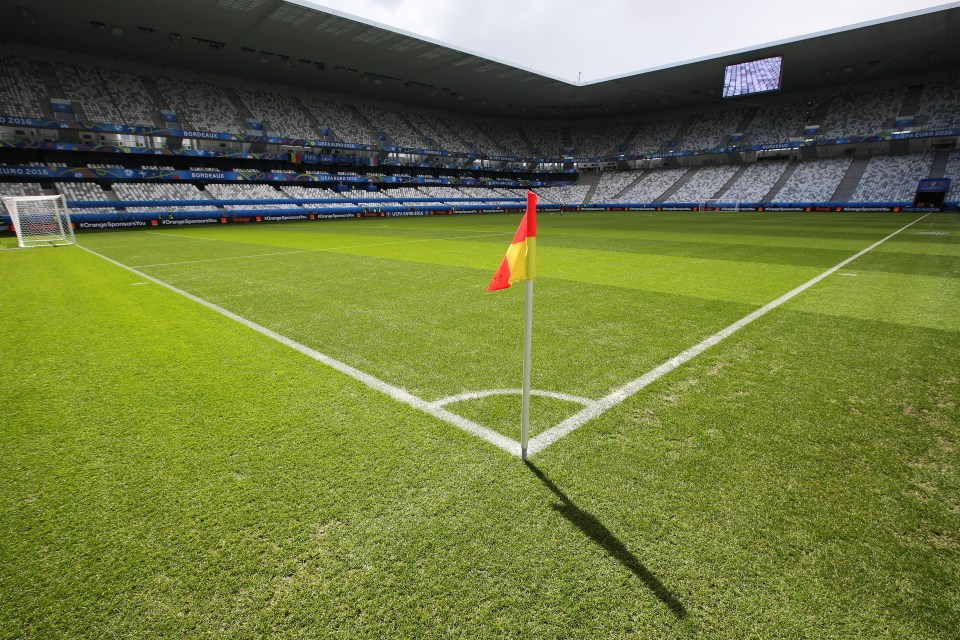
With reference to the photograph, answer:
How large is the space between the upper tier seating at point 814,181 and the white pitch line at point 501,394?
56152mm

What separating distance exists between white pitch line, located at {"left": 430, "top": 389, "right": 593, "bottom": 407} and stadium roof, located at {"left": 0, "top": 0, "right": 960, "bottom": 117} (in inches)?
1418

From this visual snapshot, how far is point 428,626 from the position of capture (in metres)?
1.92

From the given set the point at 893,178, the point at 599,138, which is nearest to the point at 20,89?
the point at 599,138

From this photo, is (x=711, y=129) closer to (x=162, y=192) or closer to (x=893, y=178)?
(x=893, y=178)

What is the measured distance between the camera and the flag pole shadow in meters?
2.04

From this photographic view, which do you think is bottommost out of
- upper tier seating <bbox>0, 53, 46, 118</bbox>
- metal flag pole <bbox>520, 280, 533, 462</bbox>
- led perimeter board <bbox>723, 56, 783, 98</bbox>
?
metal flag pole <bbox>520, 280, 533, 462</bbox>

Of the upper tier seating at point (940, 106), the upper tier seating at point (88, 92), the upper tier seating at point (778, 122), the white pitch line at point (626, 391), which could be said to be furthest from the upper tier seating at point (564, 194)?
the white pitch line at point (626, 391)

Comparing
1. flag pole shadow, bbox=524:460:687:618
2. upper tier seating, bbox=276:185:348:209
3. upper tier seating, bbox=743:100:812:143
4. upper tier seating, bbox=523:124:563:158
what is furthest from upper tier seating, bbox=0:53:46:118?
upper tier seating, bbox=743:100:812:143

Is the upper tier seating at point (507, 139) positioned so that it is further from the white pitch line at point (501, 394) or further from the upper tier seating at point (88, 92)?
the white pitch line at point (501, 394)

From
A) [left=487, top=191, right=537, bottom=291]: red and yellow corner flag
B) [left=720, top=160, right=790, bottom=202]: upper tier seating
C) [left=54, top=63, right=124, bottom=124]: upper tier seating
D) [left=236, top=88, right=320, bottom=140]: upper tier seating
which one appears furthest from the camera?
[left=720, top=160, right=790, bottom=202]: upper tier seating

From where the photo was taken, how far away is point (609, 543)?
236cm

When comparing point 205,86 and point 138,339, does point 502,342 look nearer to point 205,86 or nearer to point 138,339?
point 138,339

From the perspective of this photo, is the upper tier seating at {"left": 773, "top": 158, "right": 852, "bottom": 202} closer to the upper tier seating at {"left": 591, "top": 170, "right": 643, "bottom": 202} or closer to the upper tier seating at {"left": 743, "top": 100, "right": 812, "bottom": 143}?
the upper tier seating at {"left": 743, "top": 100, "right": 812, "bottom": 143}

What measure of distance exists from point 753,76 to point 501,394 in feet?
188
